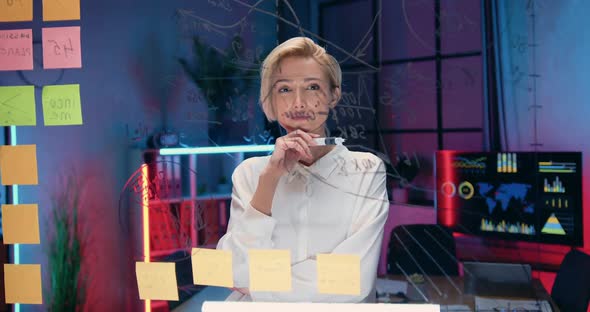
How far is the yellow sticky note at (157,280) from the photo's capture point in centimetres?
135

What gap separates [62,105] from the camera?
1392 mm

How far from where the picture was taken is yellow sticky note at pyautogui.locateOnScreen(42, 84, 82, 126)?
1385 millimetres

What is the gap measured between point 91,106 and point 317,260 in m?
0.72

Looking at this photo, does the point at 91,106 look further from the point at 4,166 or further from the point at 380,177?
the point at 380,177

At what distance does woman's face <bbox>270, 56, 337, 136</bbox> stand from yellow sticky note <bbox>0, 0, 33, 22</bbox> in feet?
2.38

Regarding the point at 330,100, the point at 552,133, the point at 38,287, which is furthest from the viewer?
the point at 38,287

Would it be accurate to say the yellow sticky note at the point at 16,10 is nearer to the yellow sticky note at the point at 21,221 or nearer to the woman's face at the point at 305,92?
the yellow sticky note at the point at 21,221

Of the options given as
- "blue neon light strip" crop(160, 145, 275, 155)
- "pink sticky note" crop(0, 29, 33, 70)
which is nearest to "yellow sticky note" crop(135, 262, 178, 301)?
"blue neon light strip" crop(160, 145, 275, 155)

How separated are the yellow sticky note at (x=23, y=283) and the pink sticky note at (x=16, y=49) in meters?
0.56

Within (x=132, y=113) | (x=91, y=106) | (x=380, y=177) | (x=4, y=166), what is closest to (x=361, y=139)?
(x=380, y=177)

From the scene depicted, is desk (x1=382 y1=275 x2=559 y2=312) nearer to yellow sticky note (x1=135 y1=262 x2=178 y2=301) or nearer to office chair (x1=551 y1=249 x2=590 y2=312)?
office chair (x1=551 y1=249 x2=590 y2=312)

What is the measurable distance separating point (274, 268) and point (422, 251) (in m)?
0.35

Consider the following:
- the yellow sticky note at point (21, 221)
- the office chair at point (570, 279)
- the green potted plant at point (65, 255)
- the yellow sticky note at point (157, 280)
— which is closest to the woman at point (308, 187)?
the yellow sticky note at point (157, 280)

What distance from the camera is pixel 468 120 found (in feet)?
3.71
